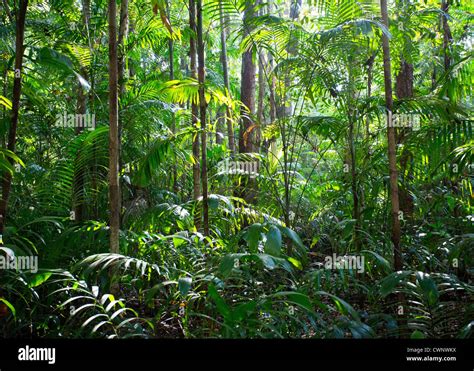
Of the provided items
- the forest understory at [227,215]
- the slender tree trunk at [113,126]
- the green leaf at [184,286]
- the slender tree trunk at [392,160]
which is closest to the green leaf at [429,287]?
the forest understory at [227,215]

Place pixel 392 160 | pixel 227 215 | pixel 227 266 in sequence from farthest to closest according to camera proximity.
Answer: pixel 227 215
pixel 392 160
pixel 227 266

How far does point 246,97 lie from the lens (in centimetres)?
779

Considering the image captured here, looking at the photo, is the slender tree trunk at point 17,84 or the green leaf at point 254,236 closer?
the green leaf at point 254,236

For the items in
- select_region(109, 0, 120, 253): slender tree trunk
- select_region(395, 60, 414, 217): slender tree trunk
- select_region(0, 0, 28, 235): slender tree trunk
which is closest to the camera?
select_region(0, 0, 28, 235): slender tree trunk

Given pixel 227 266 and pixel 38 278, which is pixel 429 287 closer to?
pixel 227 266

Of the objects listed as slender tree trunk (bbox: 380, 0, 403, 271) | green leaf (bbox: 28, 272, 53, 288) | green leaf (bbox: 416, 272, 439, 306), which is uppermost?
slender tree trunk (bbox: 380, 0, 403, 271)

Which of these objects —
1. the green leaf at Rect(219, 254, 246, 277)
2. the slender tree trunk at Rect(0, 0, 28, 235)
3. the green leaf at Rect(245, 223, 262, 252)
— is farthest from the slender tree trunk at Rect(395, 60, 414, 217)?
the slender tree trunk at Rect(0, 0, 28, 235)

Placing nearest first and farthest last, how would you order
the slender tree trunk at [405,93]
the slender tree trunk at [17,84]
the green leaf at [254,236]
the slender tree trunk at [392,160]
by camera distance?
1. the green leaf at [254,236]
2. the slender tree trunk at [17,84]
3. the slender tree trunk at [392,160]
4. the slender tree trunk at [405,93]

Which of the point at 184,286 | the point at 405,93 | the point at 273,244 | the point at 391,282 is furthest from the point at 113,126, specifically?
the point at 405,93

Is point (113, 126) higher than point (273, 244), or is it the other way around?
point (113, 126)

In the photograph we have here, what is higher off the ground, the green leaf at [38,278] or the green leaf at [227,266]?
the green leaf at [227,266]

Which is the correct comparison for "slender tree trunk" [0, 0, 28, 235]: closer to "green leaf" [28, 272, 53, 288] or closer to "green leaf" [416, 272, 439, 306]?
"green leaf" [28, 272, 53, 288]

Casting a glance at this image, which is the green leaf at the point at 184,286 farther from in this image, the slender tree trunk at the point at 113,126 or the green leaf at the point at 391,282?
the green leaf at the point at 391,282

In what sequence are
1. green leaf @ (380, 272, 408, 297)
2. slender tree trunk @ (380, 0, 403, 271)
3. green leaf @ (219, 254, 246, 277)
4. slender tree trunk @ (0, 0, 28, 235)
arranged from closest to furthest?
green leaf @ (219, 254, 246, 277) < green leaf @ (380, 272, 408, 297) < slender tree trunk @ (0, 0, 28, 235) < slender tree trunk @ (380, 0, 403, 271)
